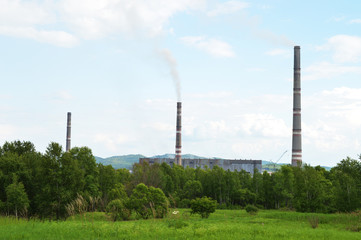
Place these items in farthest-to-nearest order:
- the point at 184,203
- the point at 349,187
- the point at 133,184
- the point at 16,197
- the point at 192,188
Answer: the point at 192,188 → the point at 133,184 → the point at 184,203 → the point at 349,187 → the point at 16,197

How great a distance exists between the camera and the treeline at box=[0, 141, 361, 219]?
37.8m

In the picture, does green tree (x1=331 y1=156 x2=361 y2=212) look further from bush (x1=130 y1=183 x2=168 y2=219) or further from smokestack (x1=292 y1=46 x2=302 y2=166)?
smokestack (x1=292 y1=46 x2=302 y2=166)

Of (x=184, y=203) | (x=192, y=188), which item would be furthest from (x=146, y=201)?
(x=192, y=188)

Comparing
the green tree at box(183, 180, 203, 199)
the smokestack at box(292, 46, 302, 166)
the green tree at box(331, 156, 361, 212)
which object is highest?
the smokestack at box(292, 46, 302, 166)

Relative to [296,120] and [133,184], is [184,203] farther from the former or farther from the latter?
[296,120]

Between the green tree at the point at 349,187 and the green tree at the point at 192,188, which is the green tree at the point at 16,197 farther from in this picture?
the green tree at the point at 192,188

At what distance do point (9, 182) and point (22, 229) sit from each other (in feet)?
75.8

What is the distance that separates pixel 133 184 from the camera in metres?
71.6

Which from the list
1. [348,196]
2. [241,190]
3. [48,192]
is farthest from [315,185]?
[48,192]

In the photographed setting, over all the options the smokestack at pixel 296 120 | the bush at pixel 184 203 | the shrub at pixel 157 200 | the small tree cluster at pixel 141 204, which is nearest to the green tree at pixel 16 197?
the small tree cluster at pixel 141 204

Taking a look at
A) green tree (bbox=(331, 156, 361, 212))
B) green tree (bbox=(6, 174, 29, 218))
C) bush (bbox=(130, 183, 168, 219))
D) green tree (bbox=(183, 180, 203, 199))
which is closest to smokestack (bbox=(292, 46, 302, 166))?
green tree (bbox=(183, 180, 203, 199))

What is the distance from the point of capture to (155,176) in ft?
250

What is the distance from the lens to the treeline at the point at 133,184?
1487 inches

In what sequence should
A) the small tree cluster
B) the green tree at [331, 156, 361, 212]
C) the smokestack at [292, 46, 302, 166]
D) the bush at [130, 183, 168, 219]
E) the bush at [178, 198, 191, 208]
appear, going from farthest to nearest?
the smokestack at [292, 46, 302, 166], the bush at [178, 198, 191, 208], the green tree at [331, 156, 361, 212], the bush at [130, 183, 168, 219], the small tree cluster
